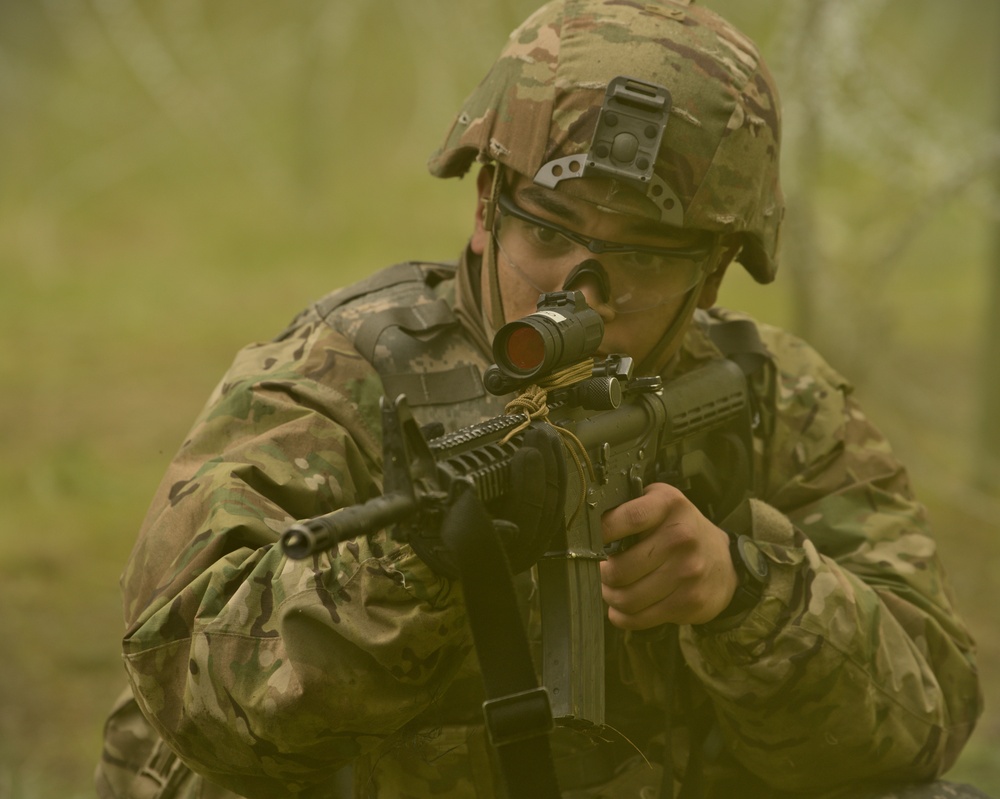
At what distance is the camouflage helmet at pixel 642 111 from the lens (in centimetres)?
291

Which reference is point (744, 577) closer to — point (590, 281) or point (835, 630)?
point (835, 630)

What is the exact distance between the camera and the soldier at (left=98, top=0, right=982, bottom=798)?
238 cm

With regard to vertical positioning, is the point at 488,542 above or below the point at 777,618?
above

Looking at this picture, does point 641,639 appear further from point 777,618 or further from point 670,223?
point 670,223

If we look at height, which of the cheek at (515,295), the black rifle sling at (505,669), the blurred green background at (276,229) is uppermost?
the cheek at (515,295)

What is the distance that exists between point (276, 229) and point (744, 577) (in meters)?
7.34

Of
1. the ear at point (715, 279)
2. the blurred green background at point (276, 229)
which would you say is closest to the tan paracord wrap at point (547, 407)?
the ear at point (715, 279)

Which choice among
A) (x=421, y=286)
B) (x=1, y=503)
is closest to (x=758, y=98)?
(x=421, y=286)

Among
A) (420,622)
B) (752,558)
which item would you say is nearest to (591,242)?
(752,558)

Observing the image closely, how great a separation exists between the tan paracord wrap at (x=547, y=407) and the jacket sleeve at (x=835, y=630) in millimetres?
610

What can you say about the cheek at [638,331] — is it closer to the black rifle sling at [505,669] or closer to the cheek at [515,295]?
the cheek at [515,295]

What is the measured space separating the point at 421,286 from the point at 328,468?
67 cm

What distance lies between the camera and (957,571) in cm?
703

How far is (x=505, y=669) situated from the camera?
87.4 inches
